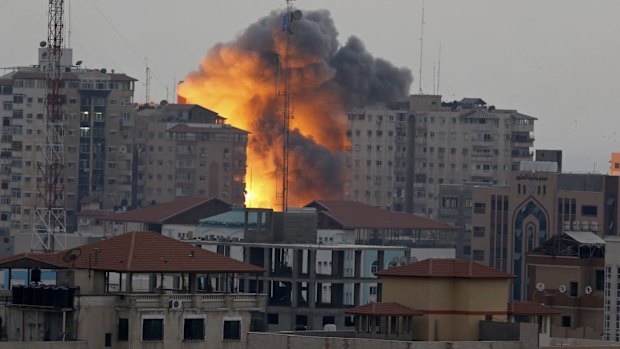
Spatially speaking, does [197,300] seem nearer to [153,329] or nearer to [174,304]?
[174,304]

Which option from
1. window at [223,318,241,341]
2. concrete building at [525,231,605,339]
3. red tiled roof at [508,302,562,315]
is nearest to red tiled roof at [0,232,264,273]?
window at [223,318,241,341]

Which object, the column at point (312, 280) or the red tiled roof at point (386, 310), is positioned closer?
the red tiled roof at point (386, 310)

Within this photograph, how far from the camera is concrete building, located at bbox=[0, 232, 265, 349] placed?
3410 inches

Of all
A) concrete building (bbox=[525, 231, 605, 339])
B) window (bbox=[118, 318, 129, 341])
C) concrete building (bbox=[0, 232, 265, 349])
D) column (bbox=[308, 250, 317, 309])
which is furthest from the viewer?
column (bbox=[308, 250, 317, 309])

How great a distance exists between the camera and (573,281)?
138125 millimetres

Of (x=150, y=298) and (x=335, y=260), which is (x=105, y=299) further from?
(x=335, y=260)

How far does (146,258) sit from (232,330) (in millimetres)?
3922

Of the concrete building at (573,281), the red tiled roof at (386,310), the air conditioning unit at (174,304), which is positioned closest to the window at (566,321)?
the concrete building at (573,281)

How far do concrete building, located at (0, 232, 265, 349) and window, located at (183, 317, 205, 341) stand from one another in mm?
34

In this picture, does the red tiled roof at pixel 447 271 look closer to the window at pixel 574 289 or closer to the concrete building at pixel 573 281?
the concrete building at pixel 573 281

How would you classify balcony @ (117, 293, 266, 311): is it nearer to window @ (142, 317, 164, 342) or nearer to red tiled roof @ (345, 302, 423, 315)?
window @ (142, 317, 164, 342)

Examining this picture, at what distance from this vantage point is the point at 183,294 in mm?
89375

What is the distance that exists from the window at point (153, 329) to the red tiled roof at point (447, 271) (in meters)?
8.58

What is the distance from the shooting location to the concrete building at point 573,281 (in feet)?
447
